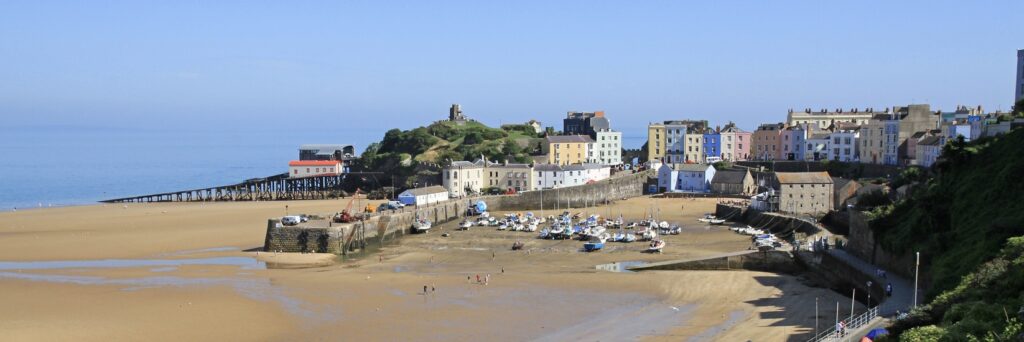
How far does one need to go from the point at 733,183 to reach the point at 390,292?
3728 centimetres

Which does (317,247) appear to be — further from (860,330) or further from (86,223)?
(860,330)

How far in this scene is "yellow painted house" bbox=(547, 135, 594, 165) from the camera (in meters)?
74.8

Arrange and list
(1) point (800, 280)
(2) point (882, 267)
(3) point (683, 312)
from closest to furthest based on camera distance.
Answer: (3) point (683, 312), (2) point (882, 267), (1) point (800, 280)

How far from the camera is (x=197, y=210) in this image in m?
56.4

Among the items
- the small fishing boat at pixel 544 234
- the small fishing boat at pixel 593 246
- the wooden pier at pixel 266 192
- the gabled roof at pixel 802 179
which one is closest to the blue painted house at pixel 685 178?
the gabled roof at pixel 802 179

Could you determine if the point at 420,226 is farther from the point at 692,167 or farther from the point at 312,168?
the point at 312,168

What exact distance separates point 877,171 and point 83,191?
5898 cm

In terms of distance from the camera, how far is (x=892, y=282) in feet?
81.0

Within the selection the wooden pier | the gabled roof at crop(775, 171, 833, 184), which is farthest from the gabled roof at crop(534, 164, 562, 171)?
the gabled roof at crop(775, 171, 833, 184)

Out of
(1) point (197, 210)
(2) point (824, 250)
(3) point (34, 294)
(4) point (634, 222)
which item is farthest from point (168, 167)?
(2) point (824, 250)

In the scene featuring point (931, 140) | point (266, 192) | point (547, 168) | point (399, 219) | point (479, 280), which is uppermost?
point (931, 140)

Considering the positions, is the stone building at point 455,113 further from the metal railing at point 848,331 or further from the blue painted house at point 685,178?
the metal railing at point 848,331

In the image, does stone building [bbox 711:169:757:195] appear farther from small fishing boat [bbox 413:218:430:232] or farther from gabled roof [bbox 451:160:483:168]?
small fishing boat [bbox 413:218:430:232]

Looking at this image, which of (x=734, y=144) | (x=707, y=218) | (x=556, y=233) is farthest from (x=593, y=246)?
(x=734, y=144)
